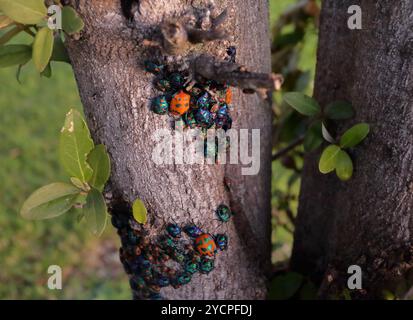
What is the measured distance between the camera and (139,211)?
3.51 feet

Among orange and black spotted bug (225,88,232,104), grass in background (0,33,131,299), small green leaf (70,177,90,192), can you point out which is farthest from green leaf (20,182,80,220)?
grass in background (0,33,131,299)

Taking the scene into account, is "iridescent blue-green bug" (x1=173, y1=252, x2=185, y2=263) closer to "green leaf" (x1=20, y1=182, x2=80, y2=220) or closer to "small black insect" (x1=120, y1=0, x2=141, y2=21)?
"green leaf" (x1=20, y1=182, x2=80, y2=220)

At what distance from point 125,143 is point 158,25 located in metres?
0.24

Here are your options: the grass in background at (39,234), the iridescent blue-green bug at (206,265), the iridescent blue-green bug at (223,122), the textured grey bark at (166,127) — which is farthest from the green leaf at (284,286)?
the grass in background at (39,234)

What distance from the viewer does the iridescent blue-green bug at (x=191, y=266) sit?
1.16m

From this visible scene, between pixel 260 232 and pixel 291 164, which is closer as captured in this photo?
pixel 260 232

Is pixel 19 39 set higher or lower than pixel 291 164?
higher

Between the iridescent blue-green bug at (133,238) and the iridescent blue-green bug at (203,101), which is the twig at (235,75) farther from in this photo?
the iridescent blue-green bug at (133,238)

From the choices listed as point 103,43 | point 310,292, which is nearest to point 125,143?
point 103,43

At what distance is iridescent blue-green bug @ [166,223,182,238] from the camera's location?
1.11 m

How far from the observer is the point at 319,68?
4.12ft

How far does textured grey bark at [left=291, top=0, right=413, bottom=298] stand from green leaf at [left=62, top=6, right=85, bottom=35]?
0.55 m

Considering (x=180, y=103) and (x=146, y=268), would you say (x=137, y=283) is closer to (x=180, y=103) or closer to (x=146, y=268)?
(x=146, y=268)

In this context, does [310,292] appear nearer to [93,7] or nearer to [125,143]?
[125,143]
